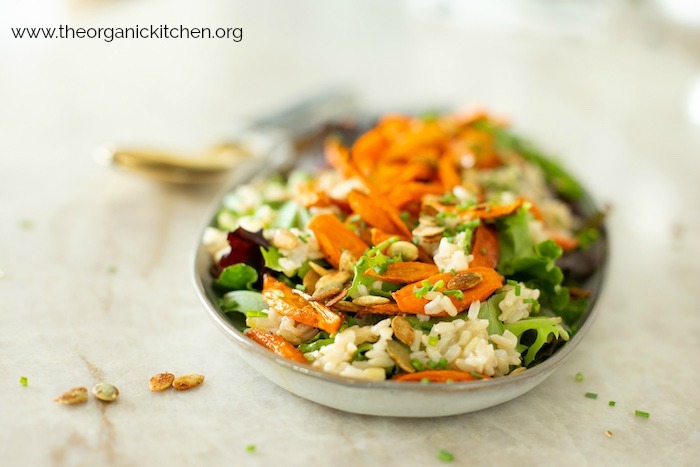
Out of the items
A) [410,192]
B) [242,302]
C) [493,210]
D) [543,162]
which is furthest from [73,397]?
[543,162]

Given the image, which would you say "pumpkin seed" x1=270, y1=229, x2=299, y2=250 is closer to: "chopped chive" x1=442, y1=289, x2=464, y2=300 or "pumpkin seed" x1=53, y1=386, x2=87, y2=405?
"chopped chive" x1=442, y1=289, x2=464, y2=300

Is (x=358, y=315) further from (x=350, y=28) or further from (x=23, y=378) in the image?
(x=350, y=28)

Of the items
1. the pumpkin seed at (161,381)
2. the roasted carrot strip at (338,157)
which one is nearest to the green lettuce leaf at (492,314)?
the roasted carrot strip at (338,157)

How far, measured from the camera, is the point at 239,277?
186 cm

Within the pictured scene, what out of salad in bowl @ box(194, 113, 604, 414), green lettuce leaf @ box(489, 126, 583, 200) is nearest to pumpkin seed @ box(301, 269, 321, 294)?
salad in bowl @ box(194, 113, 604, 414)

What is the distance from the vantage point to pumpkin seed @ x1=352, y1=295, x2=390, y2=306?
1651 mm

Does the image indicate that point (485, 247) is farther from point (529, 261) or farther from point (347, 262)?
point (347, 262)

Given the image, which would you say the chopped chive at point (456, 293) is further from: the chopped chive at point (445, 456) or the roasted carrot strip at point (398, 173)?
the roasted carrot strip at point (398, 173)

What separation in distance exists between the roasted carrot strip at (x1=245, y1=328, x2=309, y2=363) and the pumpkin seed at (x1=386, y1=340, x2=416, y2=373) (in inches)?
7.5

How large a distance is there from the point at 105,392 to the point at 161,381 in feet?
0.42

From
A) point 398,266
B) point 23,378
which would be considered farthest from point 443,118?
point 23,378

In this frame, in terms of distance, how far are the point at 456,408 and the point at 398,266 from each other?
1.21 ft

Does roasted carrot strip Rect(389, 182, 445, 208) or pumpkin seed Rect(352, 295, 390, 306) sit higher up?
roasted carrot strip Rect(389, 182, 445, 208)

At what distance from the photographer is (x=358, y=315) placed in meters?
1.67
